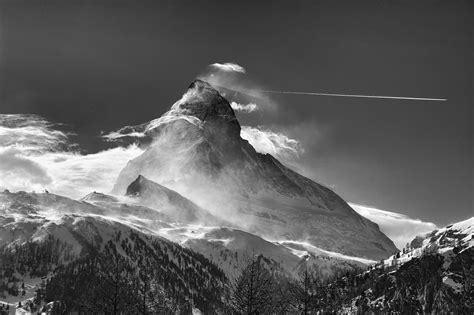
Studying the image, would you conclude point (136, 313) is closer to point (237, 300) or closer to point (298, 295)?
point (237, 300)

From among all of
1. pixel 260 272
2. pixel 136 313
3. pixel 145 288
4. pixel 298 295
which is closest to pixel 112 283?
pixel 145 288

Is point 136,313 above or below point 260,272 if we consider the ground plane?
below

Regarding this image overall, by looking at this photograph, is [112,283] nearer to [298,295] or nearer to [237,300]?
[237,300]

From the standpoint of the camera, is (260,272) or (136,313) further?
(136,313)

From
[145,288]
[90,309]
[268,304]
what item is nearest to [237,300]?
[268,304]

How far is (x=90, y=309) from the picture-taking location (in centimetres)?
10775

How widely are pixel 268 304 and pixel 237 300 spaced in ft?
16.8

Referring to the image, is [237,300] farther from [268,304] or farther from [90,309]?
[90,309]

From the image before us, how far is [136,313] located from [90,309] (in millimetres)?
12022

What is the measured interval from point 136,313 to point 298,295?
28.6 metres

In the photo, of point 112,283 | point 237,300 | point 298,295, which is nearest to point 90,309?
point 112,283

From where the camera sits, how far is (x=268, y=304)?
355 feet

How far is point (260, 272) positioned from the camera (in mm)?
109688

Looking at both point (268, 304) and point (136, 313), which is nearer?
point (268, 304)
